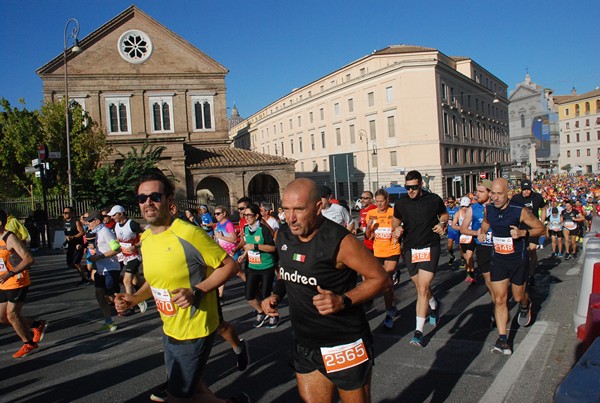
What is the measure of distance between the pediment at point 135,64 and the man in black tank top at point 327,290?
3710cm

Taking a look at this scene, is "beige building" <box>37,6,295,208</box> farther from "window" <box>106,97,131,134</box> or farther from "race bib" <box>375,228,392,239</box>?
"race bib" <box>375,228,392,239</box>

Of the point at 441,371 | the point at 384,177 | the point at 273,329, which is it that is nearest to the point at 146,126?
the point at 384,177

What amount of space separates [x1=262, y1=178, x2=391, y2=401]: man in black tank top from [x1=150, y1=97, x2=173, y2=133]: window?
3683cm

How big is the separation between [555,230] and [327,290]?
521 inches

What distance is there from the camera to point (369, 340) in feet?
10.5

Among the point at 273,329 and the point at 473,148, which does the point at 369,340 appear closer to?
the point at 273,329

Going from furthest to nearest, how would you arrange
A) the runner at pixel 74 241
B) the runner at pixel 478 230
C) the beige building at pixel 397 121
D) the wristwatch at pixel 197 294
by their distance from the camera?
the beige building at pixel 397 121
the runner at pixel 74 241
the runner at pixel 478 230
the wristwatch at pixel 197 294

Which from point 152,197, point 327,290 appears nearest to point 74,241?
point 152,197

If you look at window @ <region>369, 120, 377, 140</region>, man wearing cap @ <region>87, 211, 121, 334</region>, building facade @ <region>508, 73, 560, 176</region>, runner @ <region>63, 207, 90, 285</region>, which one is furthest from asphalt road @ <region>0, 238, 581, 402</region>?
building facade @ <region>508, 73, 560, 176</region>

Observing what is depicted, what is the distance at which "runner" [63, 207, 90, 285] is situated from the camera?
12.2 metres

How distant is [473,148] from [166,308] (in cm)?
6488

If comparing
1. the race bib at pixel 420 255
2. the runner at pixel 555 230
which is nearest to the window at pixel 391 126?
the runner at pixel 555 230

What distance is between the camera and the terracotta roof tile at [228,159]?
32.0 meters

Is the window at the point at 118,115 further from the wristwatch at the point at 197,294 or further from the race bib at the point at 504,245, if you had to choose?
the wristwatch at the point at 197,294
